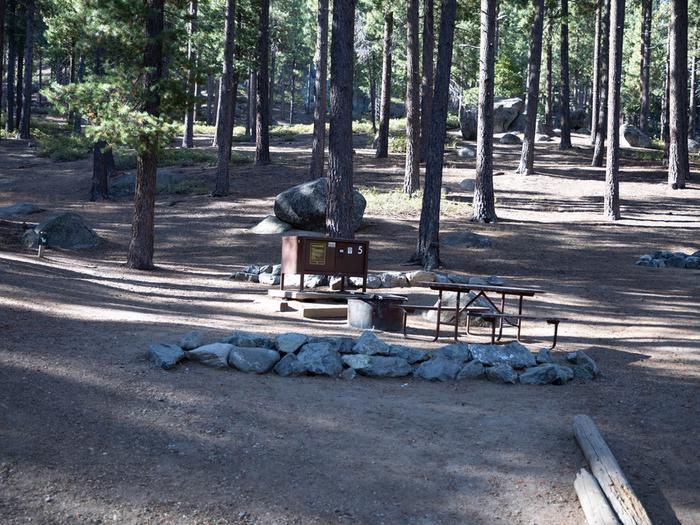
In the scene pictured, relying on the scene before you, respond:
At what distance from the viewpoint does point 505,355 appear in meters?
9.93

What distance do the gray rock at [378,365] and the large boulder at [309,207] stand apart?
1270cm

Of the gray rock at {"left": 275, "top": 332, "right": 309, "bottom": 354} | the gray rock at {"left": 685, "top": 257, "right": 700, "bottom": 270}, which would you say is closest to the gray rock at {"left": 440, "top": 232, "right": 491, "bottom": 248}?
the gray rock at {"left": 685, "top": 257, "right": 700, "bottom": 270}

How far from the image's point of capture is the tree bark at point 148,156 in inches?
636

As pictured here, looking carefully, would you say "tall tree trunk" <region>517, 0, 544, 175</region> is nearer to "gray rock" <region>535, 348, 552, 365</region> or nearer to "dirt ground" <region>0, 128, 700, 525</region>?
"dirt ground" <region>0, 128, 700, 525</region>

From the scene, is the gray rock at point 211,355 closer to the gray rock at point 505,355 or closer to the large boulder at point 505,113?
the gray rock at point 505,355

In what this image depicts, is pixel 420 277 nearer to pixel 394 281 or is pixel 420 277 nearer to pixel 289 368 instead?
pixel 394 281

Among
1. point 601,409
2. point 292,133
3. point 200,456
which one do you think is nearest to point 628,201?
point 601,409

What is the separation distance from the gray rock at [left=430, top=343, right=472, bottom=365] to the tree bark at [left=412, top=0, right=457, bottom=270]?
7.69 m

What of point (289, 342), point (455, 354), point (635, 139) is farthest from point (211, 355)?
point (635, 139)

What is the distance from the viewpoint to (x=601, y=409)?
8.45 m

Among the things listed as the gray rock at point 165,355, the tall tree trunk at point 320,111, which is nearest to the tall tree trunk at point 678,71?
the tall tree trunk at point 320,111

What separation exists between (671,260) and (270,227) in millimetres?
11091

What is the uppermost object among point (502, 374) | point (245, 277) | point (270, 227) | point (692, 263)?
point (270, 227)

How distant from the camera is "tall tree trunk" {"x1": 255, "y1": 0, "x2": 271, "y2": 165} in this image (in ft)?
106
